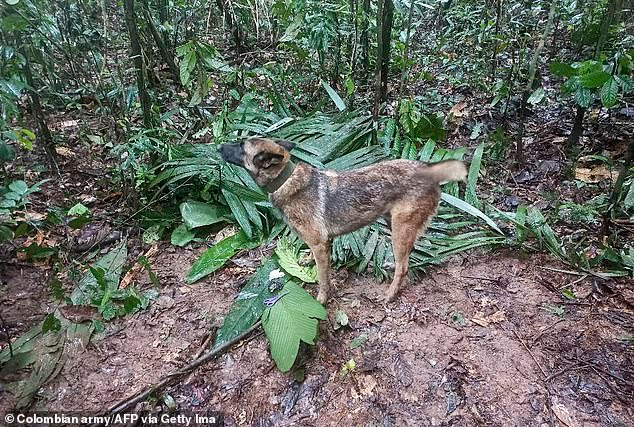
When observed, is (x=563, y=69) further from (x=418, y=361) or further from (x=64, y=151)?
(x=64, y=151)

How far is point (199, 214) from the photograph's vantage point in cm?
524

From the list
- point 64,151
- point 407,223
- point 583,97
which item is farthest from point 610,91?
point 64,151

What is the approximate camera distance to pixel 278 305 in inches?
149

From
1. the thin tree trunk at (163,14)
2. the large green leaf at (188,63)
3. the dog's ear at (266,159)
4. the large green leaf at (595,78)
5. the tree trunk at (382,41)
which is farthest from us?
the thin tree trunk at (163,14)

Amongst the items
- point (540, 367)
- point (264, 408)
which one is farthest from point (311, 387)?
point (540, 367)

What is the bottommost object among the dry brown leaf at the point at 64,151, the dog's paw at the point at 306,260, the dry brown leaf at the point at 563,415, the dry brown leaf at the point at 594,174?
the dry brown leaf at the point at 563,415

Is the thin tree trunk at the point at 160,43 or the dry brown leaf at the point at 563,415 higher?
the thin tree trunk at the point at 160,43

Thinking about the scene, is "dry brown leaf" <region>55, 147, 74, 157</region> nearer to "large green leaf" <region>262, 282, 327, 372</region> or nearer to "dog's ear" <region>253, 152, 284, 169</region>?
"dog's ear" <region>253, 152, 284, 169</region>

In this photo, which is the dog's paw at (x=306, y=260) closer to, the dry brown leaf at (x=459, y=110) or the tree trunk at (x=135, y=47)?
the tree trunk at (x=135, y=47)

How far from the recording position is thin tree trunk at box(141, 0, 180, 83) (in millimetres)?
6603

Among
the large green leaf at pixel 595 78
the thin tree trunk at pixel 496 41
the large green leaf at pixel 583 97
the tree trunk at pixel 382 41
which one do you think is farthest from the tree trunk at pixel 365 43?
the large green leaf at pixel 595 78

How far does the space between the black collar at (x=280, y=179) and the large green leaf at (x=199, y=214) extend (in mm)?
1514

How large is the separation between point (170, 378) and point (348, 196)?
2157mm

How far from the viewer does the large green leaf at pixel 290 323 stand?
348 centimetres
